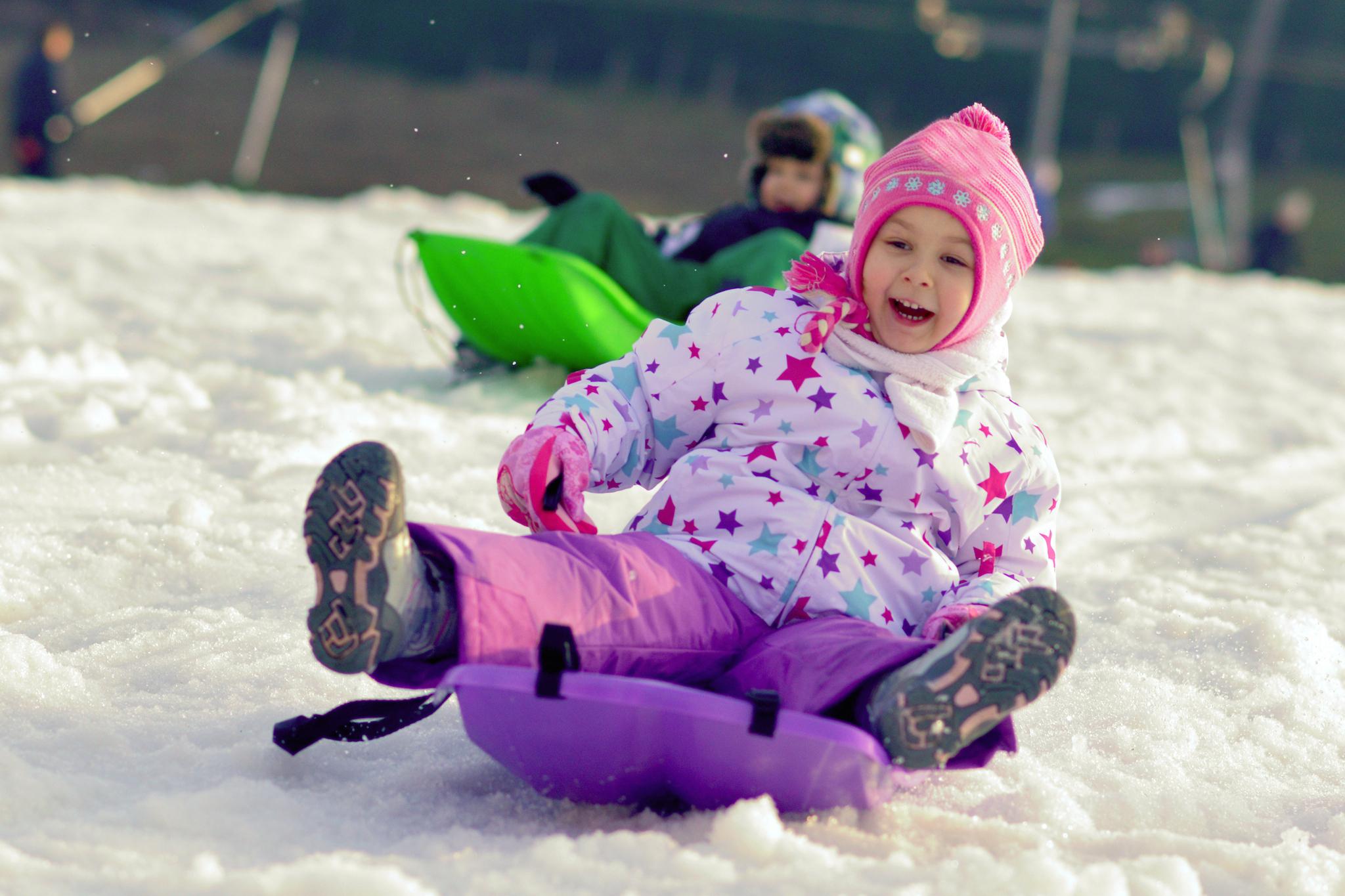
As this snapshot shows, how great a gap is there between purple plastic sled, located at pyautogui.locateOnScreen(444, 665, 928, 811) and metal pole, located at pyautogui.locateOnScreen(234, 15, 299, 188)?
704 cm

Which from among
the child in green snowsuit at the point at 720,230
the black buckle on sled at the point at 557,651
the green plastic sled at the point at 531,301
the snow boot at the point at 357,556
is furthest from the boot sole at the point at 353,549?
the child in green snowsuit at the point at 720,230

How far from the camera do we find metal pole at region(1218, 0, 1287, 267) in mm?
8586

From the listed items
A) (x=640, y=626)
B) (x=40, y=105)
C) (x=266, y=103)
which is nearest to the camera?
(x=640, y=626)

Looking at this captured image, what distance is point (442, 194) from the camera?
26.3 feet

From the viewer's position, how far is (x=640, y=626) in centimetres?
123

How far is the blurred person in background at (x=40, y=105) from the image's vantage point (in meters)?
6.50

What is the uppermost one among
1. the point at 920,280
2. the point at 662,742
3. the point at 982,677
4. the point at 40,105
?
the point at 920,280

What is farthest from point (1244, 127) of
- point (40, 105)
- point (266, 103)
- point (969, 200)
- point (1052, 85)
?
point (969, 200)

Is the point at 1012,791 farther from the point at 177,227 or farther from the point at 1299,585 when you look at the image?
the point at 177,227

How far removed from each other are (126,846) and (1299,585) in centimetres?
171

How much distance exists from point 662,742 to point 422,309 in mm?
2112

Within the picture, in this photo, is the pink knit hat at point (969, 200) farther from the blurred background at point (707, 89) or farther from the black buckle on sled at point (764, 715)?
the blurred background at point (707, 89)

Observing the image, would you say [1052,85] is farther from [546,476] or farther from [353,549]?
[353,549]

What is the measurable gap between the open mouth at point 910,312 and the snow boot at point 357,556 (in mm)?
595
